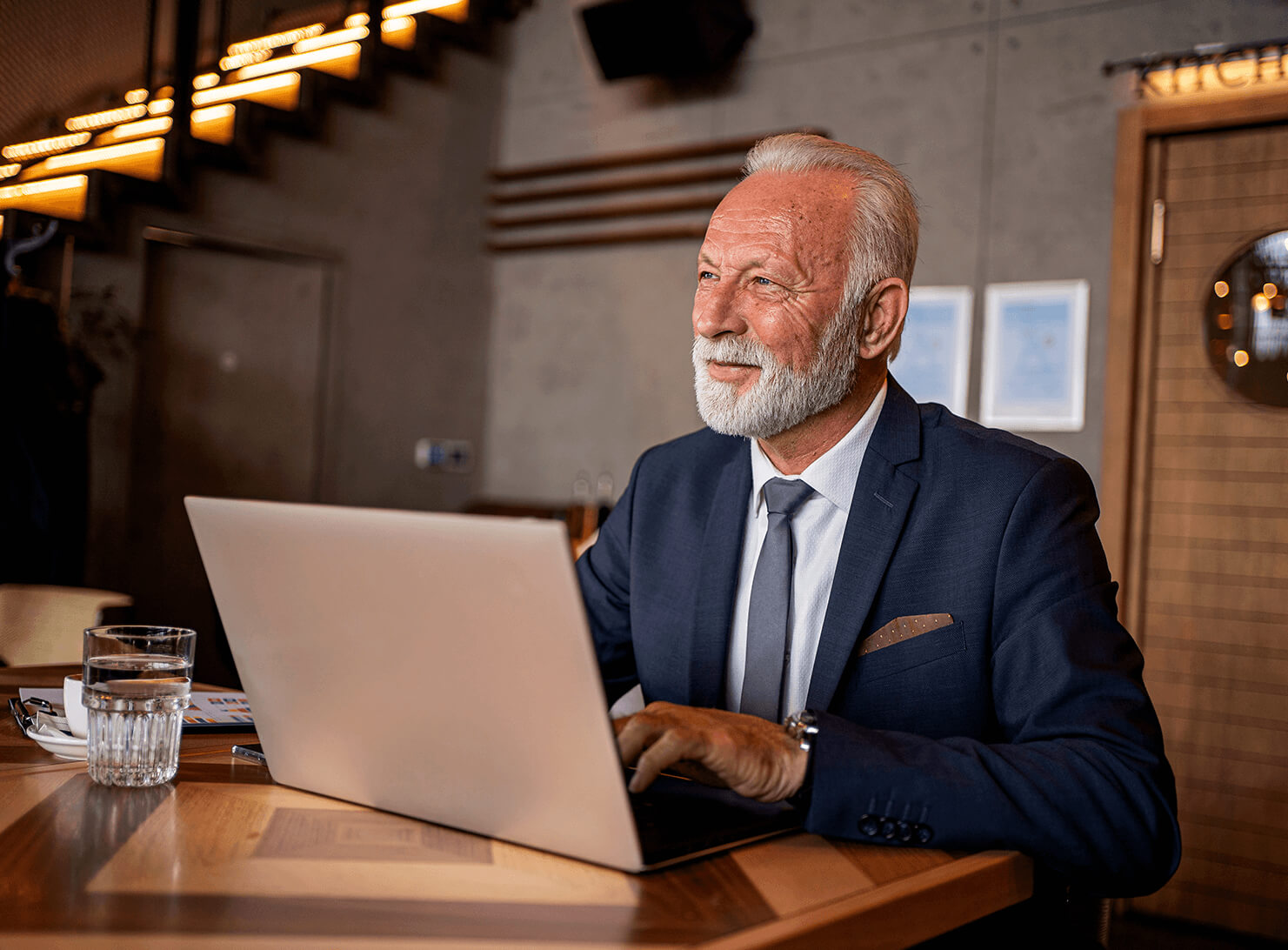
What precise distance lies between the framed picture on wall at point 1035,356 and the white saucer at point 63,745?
3.39 metres

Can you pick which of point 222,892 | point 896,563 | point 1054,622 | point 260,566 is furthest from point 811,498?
point 222,892

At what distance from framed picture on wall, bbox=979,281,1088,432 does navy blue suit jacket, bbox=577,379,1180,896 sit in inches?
99.2

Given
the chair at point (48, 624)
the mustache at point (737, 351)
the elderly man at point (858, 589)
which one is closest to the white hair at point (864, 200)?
the elderly man at point (858, 589)

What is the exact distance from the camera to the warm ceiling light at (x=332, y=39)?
16.7 ft

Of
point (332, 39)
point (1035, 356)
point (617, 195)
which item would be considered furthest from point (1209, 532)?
point (332, 39)

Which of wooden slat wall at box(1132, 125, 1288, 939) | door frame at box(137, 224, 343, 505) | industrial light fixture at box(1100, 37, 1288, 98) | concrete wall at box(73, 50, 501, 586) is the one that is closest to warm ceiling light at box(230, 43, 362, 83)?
concrete wall at box(73, 50, 501, 586)

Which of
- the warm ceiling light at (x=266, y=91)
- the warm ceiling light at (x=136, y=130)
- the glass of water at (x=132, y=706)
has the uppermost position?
the warm ceiling light at (x=266, y=91)

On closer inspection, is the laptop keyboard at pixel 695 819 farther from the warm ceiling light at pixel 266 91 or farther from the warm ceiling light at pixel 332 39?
the warm ceiling light at pixel 332 39

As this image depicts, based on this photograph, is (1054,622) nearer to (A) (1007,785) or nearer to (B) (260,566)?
(A) (1007,785)

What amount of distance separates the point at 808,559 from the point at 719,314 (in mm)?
364

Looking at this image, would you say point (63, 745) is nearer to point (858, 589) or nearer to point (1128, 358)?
point (858, 589)

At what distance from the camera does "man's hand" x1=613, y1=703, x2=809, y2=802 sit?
1.02m

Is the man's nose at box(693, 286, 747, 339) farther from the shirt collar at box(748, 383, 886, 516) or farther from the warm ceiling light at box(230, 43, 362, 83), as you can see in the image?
the warm ceiling light at box(230, 43, 362, 83)

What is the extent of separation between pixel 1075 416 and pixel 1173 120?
1007 millimetres
